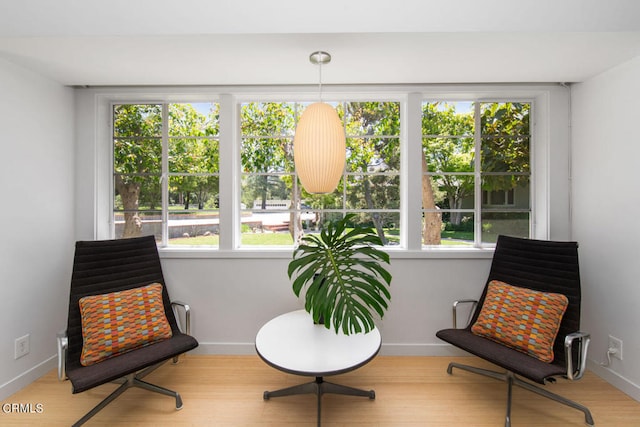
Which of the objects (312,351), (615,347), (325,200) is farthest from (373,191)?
(615,347)

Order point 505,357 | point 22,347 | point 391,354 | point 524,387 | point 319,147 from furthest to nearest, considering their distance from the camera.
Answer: point 391,354 → point 22,347 → point 524,387 → point 505,357 → point 319,147

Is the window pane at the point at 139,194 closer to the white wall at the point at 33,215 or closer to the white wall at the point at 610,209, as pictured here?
the white wall at the point at 33,215

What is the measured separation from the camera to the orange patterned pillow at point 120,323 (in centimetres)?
182

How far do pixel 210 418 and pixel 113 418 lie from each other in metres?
0.61

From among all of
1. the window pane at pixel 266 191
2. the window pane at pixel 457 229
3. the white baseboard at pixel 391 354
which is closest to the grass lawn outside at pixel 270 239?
the window pane at pixel 457 229

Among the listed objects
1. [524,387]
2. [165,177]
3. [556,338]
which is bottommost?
[524,387]

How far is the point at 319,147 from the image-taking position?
1.60 meters

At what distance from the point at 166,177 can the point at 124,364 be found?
1.59 m

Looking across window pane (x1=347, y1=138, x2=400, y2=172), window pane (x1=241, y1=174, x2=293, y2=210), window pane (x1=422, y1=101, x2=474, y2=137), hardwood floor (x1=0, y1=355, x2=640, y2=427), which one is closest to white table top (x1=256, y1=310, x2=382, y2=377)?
hardwood floor (x1=0, y1=355, x2=640, y2=427)

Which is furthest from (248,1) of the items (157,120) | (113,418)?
(113,418)

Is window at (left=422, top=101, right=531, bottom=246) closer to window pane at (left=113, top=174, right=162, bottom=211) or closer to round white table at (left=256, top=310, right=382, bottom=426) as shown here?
round white table at (left=256, top=310, right=382, bottom=426)

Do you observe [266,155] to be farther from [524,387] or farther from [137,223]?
[524,387]

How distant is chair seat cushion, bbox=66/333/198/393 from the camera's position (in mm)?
1552

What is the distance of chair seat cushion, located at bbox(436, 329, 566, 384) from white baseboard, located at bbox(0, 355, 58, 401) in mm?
3032
